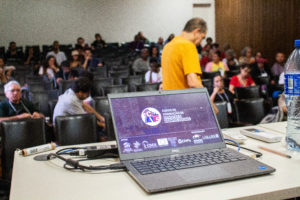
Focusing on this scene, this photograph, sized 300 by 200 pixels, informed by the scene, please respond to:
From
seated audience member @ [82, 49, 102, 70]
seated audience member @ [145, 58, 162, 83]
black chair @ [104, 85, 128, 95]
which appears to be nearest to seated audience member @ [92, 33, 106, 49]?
seated audience member @ [82, 49, 102, 70]

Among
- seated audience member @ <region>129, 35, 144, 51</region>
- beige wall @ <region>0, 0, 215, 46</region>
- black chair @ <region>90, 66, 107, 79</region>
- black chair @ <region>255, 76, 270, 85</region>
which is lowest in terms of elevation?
black chair @ <region>255, 76, 270, 85</region>

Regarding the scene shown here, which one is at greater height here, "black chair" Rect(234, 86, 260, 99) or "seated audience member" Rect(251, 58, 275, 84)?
"seated audience member" Rect(251, 58, 275, 84)

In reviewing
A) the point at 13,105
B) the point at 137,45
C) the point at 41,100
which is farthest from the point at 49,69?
the point at 137,45

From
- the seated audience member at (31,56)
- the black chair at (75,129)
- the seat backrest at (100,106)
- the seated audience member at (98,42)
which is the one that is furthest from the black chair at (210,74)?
the seated audience member at (98,42)

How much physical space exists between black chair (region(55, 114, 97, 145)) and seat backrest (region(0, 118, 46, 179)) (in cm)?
13

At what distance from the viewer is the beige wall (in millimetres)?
12094

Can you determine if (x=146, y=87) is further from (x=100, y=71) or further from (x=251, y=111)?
(x=100, y=71)

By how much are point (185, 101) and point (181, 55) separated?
118 centimetres

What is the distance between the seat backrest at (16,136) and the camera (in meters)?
2.55

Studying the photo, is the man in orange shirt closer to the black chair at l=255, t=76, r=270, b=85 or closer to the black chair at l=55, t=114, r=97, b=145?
the black chair at l=55, t=114, r=97, b=145

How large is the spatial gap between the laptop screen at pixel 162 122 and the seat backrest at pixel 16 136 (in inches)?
54.6

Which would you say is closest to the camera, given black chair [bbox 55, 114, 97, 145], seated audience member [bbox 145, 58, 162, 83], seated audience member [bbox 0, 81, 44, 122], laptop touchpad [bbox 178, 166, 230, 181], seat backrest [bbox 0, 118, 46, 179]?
laptop touchpad [bbox 178, 166, 230, 181]

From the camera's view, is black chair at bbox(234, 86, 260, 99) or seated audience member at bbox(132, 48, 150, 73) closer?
black chair at bbox(234, 86, 260, 99)

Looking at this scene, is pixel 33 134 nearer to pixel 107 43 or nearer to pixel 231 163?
pixel 231 163
